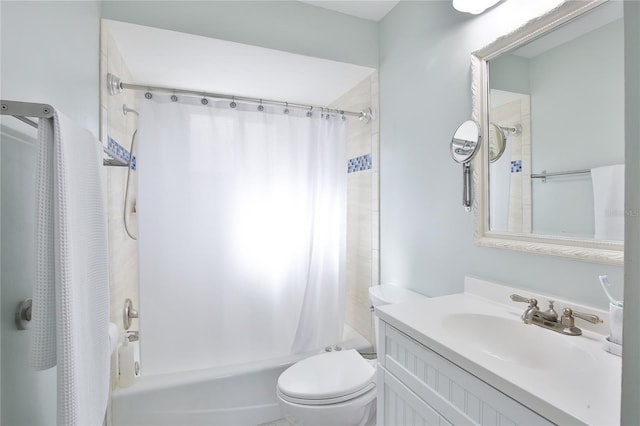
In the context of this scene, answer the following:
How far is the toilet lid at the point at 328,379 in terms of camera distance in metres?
1.40

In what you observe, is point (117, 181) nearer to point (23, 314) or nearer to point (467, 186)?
point (23, 314)

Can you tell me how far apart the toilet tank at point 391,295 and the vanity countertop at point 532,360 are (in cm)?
35

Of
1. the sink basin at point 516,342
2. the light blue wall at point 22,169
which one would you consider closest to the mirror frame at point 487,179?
the sink basin at point 516,342

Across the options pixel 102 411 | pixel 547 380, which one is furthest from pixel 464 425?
pixel 102 411

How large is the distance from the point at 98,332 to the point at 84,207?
1.28ft

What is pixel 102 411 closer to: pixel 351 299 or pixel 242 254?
pixel 242 254

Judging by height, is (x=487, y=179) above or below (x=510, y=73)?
below

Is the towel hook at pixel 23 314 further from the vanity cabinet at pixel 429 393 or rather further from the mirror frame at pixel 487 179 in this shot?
the mirror frame at pixel 487 179

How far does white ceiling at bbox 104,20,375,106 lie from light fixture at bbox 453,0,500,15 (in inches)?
32.4

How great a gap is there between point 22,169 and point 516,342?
1.64 metres

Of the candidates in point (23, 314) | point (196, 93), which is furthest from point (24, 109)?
point (196, 93)

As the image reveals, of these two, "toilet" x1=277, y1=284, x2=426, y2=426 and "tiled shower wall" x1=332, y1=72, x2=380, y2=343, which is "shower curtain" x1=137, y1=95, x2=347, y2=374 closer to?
"tiled shower wall" x1=332, y1=72, x2=380, y2=343

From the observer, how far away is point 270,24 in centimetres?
182

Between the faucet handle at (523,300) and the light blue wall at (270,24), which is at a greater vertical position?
the light blue wall at (270,24)
